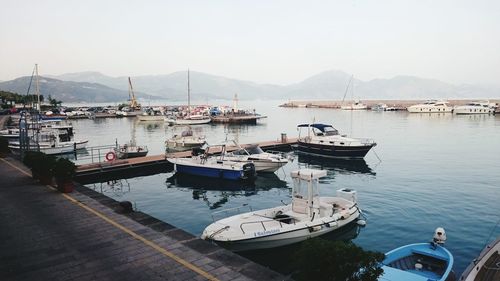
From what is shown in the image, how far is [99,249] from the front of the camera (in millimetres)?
11844

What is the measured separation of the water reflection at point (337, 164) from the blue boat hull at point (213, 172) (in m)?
12.2

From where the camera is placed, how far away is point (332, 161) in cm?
4316

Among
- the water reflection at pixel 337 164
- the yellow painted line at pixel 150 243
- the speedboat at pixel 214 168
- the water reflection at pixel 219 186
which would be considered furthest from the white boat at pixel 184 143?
the yellow painted line at pixel 150 243

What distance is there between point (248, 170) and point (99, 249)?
19721 millimetres

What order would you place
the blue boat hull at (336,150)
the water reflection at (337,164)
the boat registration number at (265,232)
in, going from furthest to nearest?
the blue boat hull at (336,150) < the water reflection at (337,164) < the boat registration number at (265,232)

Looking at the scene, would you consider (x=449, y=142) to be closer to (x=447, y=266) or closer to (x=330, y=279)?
(x=447, y=266)

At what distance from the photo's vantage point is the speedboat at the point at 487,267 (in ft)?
35.1

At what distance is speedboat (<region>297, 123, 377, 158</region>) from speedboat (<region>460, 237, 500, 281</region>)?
3070 centimetres

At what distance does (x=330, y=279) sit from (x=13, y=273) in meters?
9.39

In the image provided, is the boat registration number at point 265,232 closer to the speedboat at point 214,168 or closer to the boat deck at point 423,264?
the boat deck at point 423,264

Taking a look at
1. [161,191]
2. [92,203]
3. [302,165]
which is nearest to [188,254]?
[92,203]

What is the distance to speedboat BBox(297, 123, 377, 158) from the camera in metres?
42.0

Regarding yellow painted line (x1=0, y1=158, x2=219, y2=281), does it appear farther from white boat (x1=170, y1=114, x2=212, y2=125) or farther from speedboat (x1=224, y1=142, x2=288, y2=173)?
white boat (x1=170, y1=114, x2=212, y2=125)

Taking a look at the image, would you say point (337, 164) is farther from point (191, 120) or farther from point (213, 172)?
point (191, 120)
